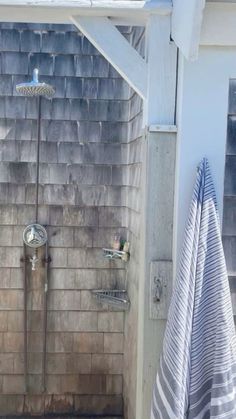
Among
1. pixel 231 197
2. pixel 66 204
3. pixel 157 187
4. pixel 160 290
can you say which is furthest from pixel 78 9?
pixel 66 204

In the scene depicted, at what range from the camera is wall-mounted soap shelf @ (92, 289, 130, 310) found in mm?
2891

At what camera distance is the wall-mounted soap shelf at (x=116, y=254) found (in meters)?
2.86

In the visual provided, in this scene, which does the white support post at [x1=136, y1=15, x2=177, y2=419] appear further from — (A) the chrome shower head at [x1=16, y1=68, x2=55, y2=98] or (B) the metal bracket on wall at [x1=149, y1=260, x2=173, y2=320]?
(A) the chrome shower head at [x1=16, y1=68, x2=55, y2=98]

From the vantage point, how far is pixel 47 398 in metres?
3.11

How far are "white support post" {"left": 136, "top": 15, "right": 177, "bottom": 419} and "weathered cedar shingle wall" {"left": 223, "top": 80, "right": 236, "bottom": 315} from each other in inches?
8.2

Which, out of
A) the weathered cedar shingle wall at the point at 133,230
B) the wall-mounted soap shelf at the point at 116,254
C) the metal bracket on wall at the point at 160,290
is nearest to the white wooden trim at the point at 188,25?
the weathered cedar shingle wall at the point at 133,230

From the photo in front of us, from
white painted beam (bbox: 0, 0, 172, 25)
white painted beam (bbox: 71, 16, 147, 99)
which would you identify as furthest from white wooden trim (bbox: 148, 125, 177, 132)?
white painted beam (bbox: 0, 0, 172, 25)

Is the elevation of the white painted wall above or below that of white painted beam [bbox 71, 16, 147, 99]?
below

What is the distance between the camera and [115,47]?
1925 millimetres

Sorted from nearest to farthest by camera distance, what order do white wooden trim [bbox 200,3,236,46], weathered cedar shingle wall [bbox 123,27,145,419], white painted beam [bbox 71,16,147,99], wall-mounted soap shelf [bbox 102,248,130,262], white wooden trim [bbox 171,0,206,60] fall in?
white wooden trim [bbox 171,0,206,60] < white wooden trim [bbox 200,3,236,46] < white painted beam [bbox 71,16,147,99] < weathered cedar shingle wall [bbox 123,27,145,419] < wall-mounted soap shelf [bbox 102,248,130,262]

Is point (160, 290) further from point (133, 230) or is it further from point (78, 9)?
point (78, 9)

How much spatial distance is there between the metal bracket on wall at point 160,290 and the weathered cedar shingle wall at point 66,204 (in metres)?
1.00

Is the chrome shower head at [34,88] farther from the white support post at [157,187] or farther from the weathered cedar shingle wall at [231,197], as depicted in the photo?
the weathered cedar shingle wall at [231,197]

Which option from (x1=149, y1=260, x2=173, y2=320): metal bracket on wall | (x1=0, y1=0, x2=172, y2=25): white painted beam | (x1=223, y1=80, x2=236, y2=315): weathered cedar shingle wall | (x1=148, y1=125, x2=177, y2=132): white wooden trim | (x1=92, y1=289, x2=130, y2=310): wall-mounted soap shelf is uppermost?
(x1=0, y1=0, x2=172, y2=25): white painted beam
